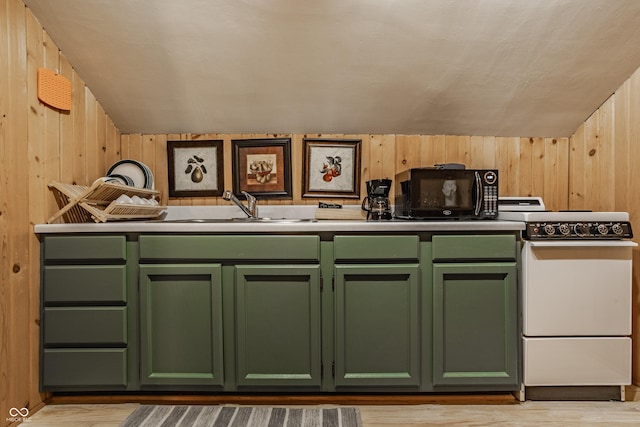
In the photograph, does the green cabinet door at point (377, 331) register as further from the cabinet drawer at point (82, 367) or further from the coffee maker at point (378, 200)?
the cabinet drawer at point (82, 367)

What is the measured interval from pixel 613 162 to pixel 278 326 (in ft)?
7.35

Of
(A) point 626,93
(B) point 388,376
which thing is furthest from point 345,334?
(A) point 626,93

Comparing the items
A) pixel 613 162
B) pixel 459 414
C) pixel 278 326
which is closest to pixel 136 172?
pixel 278 326

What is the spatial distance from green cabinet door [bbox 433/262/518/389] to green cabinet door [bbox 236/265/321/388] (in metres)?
0.64

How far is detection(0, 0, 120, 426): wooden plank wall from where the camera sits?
1761 millimetres

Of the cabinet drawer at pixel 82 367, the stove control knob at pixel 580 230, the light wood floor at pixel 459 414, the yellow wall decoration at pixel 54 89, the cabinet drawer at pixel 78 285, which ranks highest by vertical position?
the yellow wall decoration at pixel 54 89

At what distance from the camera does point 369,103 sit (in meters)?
2.47

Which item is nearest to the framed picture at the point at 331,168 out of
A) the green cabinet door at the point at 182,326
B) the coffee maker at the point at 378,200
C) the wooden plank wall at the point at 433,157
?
the wooden plank wall at the point at 433,157

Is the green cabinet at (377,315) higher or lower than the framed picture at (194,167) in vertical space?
lower

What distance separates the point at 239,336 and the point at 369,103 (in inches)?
64.4

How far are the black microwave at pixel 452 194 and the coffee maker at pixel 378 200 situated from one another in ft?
0.90

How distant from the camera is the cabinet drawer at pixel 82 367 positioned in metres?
1.93

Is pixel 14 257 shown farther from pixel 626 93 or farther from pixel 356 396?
pixel 626 93

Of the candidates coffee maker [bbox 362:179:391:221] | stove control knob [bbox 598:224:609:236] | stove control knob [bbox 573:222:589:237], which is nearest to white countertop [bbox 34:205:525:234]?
stove control knob [bbox 573:222:589:237]
